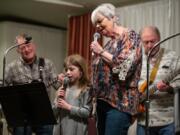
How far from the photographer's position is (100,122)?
2.34 metres

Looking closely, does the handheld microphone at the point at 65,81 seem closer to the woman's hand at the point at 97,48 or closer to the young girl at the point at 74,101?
the young girl at the point at 74,101

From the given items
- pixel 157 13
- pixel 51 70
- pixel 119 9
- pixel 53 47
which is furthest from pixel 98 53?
pixel 53 47

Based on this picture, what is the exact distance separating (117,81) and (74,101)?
69 cm

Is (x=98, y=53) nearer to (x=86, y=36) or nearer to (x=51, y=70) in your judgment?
(x=51, y=70)

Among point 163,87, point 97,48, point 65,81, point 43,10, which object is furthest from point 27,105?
point 43,10

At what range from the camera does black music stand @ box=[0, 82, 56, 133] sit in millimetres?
2580

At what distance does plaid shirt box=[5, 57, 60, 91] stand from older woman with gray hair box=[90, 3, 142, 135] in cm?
105

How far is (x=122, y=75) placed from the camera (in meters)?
2.22

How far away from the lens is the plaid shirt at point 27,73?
3342 mm

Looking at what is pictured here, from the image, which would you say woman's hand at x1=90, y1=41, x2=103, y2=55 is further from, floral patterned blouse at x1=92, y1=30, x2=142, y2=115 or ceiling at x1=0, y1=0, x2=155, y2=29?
Answer: ceiling at x1=0, y1=0, x2=155, y2=29

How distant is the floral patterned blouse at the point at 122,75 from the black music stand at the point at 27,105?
1.40 ft

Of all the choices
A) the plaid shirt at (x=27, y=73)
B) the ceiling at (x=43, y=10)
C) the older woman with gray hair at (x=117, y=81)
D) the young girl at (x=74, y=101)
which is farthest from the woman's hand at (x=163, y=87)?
the ceiling at (x=43, y=10)

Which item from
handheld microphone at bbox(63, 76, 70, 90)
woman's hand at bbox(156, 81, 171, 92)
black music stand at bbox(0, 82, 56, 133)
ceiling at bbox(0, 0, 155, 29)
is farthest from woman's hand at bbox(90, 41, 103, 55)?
ceiling at bbox(0, 0, 155, 29)

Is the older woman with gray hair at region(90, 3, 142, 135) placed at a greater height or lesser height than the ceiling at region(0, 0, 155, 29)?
lesser
